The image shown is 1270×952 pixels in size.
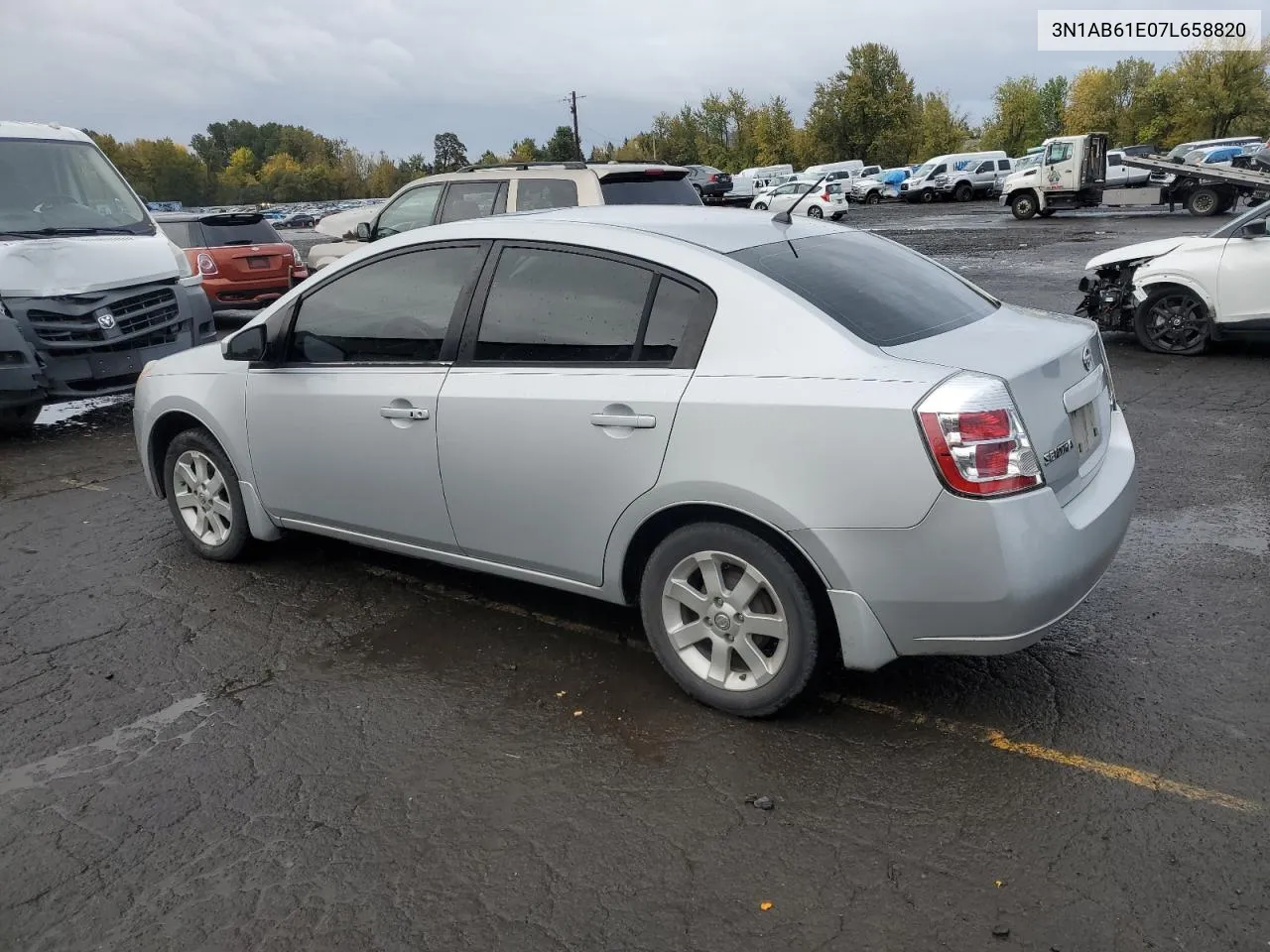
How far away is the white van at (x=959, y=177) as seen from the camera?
1898 inches

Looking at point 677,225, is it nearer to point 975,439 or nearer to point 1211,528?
point 975,439

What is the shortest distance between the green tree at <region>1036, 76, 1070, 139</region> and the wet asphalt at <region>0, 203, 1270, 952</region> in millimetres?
93727

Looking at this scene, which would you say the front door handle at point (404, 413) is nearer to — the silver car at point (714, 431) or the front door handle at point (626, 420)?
the silver car at point (714, 431)

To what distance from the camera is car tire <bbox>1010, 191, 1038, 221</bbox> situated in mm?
34125

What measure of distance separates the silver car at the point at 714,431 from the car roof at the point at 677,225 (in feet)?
0.07

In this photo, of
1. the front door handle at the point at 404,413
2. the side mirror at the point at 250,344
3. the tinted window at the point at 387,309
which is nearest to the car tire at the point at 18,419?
the side mirror at the point at 250,344

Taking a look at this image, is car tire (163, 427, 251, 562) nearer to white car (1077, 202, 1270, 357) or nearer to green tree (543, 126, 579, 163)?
white car (1077, 202, 1270, 357)

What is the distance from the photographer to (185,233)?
1435 centimetres

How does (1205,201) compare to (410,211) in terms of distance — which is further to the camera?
(1205,201)

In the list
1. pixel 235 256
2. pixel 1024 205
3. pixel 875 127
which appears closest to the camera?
pixel 235 256

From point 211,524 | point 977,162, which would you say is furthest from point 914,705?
point 977,162

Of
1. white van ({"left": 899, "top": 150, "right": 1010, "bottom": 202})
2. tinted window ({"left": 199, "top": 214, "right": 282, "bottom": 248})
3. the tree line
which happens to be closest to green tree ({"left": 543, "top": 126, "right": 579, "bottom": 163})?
the tree line

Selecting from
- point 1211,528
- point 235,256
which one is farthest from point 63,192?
point 1211,528

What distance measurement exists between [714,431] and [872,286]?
930 mm
